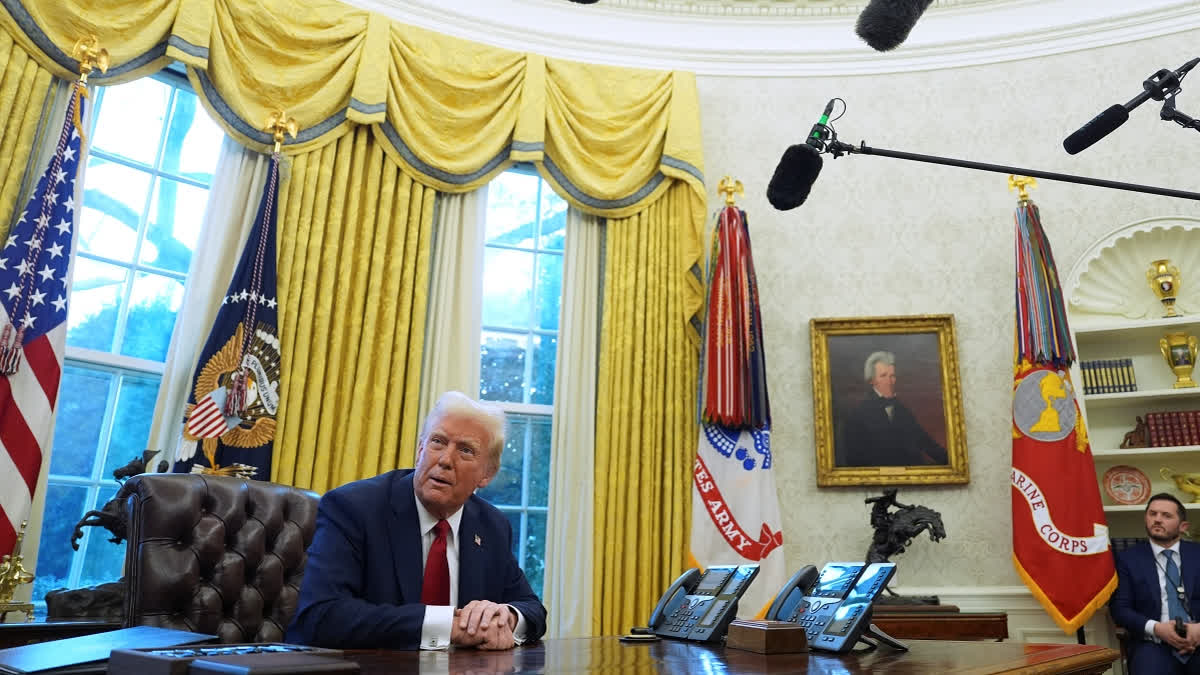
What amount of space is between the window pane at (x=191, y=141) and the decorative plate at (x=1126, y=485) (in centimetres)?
515

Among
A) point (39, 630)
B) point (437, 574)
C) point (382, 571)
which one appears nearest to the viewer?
point (382, 571)

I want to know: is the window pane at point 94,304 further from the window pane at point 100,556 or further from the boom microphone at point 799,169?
the boom microphone at point 799,169

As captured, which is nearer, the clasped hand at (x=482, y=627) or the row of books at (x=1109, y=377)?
the clasped hand at (x=482, y=627)

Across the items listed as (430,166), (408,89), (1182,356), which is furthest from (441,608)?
(1182,356)

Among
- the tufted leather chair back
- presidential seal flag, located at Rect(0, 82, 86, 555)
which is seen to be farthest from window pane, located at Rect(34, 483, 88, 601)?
the tufted leather chair back

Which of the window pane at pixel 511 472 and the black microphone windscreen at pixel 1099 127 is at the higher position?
the black microphone windscreen at pixel 1099 127

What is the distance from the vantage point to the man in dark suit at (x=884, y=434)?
506 cm

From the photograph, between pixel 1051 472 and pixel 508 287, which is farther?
pixel 508 287

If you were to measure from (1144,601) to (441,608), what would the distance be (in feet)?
13.0

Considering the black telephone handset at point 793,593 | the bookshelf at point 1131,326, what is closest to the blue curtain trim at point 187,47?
the black telephone handset at point 793,593

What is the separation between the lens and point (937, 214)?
18.0 feet

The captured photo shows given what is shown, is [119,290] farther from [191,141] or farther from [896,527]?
[896,527]

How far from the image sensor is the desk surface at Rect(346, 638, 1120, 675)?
1398 millimetres

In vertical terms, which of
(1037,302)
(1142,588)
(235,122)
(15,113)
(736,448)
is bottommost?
(1142,588)
